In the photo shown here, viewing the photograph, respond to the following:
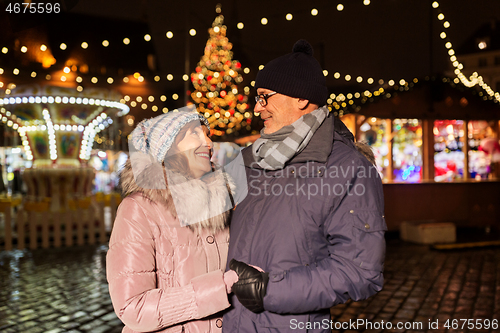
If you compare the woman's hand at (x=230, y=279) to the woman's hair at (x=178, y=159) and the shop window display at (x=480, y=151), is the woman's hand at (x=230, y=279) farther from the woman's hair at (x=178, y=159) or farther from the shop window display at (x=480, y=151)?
the shop window display at (x=480, y=151)

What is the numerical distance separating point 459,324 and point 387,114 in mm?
7272

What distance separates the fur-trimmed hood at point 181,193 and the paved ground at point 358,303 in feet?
10.2

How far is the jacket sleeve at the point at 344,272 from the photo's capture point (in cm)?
155

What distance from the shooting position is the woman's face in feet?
6.56

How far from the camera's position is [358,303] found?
5180 mm

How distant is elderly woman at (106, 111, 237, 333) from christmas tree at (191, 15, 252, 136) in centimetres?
1938

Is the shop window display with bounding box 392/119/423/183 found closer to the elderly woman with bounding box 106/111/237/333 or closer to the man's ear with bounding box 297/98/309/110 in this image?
the man's ear with bounding box 297/98/309/110

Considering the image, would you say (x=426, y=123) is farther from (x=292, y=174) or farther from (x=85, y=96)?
(x=292, y=174)

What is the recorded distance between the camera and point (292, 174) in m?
1.78

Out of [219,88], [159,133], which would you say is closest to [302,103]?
[159,133]

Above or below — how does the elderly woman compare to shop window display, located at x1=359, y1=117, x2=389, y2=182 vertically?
below

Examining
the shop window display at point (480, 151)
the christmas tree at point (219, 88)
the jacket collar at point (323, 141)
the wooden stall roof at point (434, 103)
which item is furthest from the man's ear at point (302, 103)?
the christmas tree at point (219, 88)

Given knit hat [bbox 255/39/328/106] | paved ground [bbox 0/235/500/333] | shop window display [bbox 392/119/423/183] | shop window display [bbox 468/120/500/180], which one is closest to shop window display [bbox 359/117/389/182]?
shop window display [bbox 392/119/423/183]

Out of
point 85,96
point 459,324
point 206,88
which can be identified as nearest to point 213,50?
point 206,88
